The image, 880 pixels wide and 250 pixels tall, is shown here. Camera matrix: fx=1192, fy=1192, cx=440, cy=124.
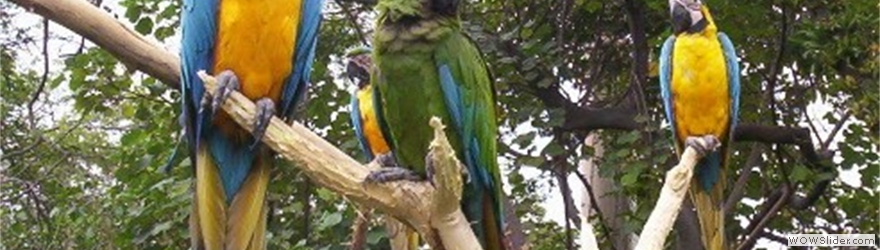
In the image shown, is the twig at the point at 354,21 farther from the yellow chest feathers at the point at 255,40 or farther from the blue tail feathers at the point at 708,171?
the yellow chest feathers at the point at 255,40

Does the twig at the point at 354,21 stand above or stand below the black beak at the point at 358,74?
above

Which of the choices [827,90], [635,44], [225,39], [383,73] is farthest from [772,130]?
[225,39]

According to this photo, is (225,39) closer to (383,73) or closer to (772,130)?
(383,73)

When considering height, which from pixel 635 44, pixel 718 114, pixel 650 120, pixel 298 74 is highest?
pixel 635 44

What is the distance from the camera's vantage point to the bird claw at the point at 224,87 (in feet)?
5.99

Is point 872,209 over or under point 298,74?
over

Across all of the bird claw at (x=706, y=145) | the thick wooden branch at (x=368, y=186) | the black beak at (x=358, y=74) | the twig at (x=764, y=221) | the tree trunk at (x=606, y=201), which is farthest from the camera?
the tree trunk at (x=606, y=201)

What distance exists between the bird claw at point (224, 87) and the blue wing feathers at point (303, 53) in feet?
0.35

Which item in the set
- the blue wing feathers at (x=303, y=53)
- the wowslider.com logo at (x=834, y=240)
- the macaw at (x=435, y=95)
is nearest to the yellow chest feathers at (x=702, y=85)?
the wowslider.com logo at (x=834, y=240)

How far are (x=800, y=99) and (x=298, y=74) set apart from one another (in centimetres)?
213

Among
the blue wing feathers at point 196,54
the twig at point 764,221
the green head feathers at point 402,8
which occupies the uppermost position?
the twig at point 764,221

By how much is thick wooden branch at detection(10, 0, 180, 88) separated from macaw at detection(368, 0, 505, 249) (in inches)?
14.9

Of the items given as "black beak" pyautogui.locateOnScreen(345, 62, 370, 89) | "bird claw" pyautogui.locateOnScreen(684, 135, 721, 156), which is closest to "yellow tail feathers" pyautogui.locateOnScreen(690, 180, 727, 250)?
"bird claw" pyautogui.locateOnScreen(684, 135, 721, 156)

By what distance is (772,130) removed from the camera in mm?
3350
